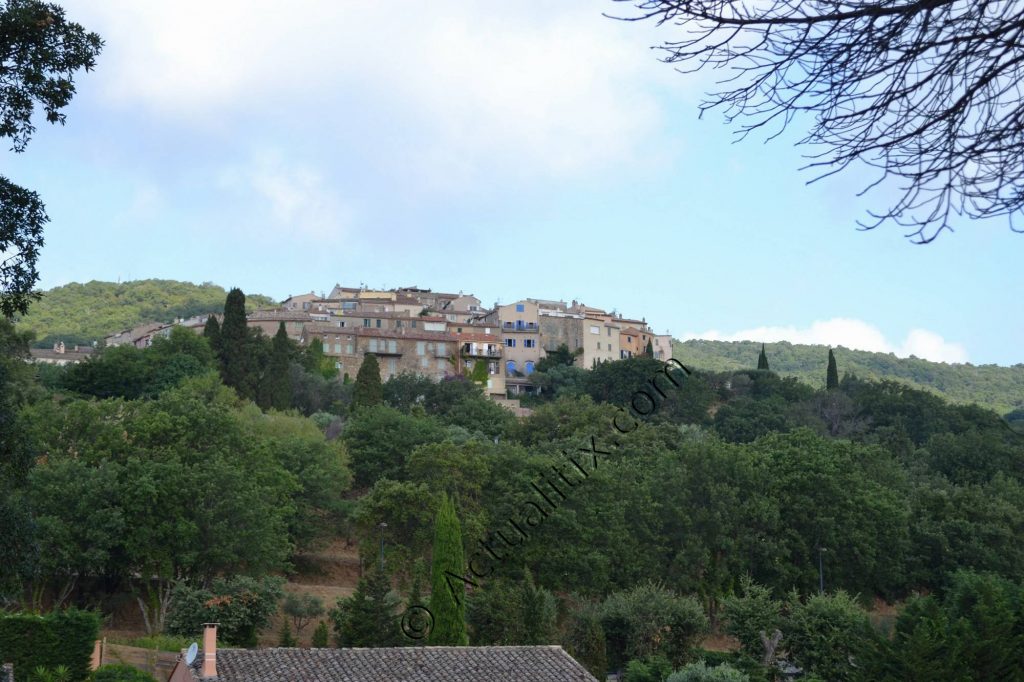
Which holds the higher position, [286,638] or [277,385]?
[277,385]

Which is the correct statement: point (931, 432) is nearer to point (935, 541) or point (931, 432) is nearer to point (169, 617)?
point (935, 541)

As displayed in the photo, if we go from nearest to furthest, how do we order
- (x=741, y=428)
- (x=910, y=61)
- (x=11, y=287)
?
(x=910, y=61)
(x=11, y=287)
(x=741, y=428)

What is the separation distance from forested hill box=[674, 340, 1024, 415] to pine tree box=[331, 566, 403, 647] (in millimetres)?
84546

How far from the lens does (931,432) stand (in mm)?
62531

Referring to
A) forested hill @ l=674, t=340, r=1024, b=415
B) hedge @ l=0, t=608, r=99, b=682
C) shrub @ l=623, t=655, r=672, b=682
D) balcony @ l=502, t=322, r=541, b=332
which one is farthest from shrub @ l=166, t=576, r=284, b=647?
forested hill @ l=674, t=340, r=1024, b=415

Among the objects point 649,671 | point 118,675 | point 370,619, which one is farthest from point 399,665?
point 649,671

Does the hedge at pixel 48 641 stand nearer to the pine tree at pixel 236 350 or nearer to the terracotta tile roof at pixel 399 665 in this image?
the terracotta tile roof at pixel 399 665

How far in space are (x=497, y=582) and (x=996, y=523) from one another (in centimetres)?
1860

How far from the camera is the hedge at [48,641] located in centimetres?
2289

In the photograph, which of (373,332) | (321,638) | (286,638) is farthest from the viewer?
(373,332)

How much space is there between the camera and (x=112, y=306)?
11831 cm

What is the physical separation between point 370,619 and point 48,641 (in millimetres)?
6915

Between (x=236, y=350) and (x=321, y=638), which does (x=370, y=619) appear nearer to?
(x=321, y=638)

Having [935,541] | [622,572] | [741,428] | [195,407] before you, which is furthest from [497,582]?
[741,428]
